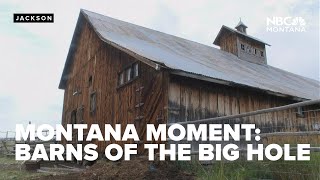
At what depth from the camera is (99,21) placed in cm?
1864

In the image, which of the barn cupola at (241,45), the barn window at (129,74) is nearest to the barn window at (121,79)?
the barn window at (129,74)

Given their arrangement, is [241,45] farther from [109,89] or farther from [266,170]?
[266,170]

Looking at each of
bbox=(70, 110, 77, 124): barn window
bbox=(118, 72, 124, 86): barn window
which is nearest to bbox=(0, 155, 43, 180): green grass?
bbox=(70, 110, 77, 124): barn window

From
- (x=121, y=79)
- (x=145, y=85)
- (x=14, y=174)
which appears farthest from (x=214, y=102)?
(x=14, y=174)

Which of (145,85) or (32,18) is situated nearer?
(145,85)

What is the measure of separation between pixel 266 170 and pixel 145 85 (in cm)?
725

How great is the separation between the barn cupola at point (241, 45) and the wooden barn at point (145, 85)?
8.39 m

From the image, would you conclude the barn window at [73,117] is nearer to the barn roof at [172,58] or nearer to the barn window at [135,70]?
the barn roof at [172,58]

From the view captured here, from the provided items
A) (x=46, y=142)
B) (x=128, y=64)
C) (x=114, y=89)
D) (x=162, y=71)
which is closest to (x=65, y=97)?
(x=46, y=142)

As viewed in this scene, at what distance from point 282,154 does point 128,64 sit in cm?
910

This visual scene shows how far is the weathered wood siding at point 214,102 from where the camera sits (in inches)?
479

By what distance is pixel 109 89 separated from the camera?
16203 millimetres

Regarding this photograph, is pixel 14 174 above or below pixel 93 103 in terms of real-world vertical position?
below

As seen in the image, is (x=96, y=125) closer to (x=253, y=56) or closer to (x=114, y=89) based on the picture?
(x=114, y=89)
